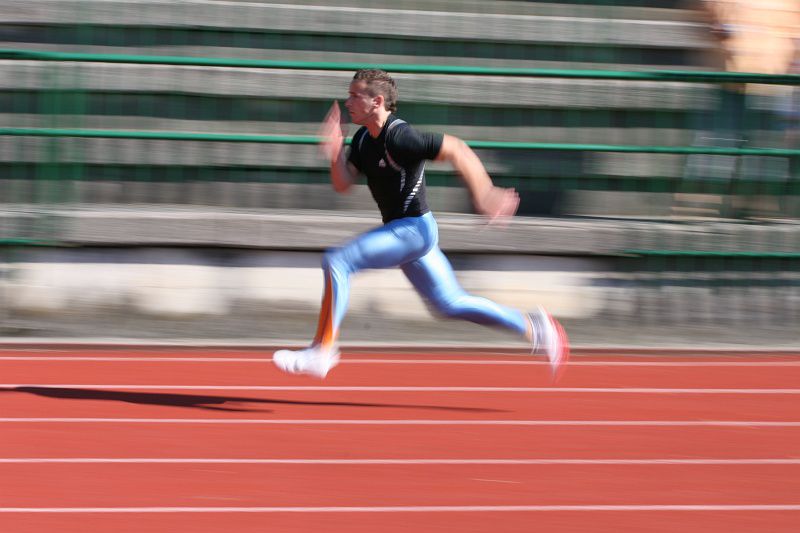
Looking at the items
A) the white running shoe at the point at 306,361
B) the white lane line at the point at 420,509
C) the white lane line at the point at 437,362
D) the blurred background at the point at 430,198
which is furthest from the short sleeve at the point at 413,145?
the blurred background at the point at 430,198

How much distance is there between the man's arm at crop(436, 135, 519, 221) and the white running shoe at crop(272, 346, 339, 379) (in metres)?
1.14

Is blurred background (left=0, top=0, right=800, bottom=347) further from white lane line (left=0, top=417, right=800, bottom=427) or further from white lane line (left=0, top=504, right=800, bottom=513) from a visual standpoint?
white lane line (left=0, top=504, right=800, bottom=513)

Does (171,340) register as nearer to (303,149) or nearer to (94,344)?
(94,344)

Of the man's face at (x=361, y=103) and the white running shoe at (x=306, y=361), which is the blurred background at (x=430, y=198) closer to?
the white running shoe at (x=306, y=361)

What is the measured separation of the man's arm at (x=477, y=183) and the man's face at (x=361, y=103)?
1.37ft

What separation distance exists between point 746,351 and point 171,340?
13.1 feet

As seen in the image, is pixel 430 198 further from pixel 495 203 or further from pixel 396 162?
pixel 495 203

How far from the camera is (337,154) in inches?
256

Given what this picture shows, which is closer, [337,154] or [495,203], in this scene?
[495,203]

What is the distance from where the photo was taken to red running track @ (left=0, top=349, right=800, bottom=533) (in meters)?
4.75

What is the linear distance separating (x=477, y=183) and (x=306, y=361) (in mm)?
1291

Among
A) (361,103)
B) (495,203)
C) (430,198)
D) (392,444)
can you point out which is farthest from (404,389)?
(430,198)

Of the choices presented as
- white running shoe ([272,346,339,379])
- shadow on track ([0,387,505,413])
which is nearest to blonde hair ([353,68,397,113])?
white running shoe ([272,346,339,379])

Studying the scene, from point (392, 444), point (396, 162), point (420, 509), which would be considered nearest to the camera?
point (420, 509)
